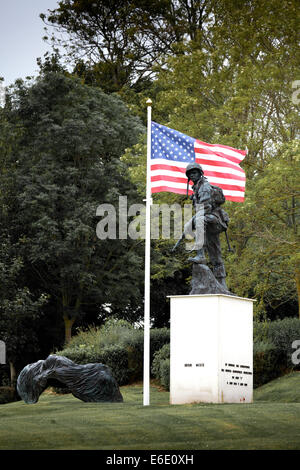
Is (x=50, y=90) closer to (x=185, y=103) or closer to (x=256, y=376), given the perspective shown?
(x=185, y=103)

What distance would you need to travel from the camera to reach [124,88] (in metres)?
40.5

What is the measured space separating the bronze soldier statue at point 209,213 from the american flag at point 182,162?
1.88 ft

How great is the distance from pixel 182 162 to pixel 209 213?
1524 mm

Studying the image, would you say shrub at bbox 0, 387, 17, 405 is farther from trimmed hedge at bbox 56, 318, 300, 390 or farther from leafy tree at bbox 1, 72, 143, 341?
leafy tree at bbox 1, 72, 143, 341

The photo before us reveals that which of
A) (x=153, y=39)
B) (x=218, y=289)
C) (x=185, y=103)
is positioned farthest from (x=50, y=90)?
(x=218, y=289)

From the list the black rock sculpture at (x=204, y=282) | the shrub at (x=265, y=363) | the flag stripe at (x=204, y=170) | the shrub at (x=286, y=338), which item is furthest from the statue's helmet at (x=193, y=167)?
the shrub at (x=286, y=338)

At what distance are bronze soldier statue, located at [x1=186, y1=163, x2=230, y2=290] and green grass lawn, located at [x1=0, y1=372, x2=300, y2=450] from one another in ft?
13.1

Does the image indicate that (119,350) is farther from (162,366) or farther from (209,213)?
(209,213)

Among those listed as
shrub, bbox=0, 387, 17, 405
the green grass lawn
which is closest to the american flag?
the green grass lawn

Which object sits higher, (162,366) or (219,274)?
(219,274)

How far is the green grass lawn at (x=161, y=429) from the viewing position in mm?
10773

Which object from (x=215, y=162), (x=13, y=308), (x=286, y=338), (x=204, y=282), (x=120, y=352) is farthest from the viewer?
(x=13, y=308)

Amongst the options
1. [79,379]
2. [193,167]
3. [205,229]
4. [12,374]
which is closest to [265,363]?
[205,229]

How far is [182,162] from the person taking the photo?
60.4 feet
